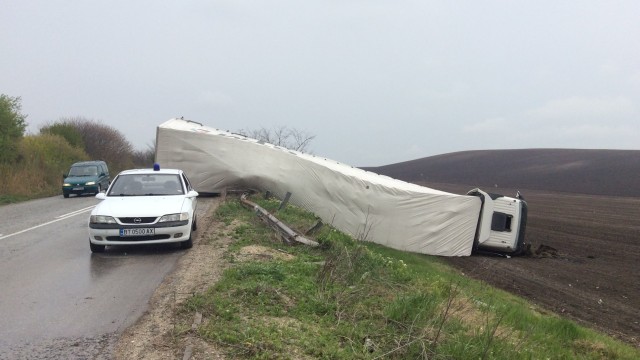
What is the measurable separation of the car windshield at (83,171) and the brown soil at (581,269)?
19.7 metres

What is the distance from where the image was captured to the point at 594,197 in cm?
4012

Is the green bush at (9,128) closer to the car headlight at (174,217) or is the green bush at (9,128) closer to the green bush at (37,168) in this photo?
the green bush at (37,168)

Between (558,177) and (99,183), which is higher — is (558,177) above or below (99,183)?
above

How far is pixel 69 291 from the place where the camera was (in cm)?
785

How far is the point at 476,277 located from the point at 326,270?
8.20 m

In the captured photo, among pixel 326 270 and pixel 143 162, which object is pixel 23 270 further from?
pixel 143 162

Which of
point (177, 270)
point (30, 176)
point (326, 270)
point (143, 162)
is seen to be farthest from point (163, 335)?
point (143, 162)

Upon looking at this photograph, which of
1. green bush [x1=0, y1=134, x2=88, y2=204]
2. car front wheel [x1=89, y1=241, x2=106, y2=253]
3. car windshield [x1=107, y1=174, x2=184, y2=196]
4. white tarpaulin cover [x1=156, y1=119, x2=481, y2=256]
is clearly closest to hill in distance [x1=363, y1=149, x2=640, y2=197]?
white tarpaulin cover [x1=156, y1=119, x2=481, y2=256]

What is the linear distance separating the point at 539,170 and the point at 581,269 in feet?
136

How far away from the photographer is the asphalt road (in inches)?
221

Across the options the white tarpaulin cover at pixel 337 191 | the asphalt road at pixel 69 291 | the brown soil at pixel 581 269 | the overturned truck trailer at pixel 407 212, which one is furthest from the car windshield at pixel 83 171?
the brown soil at pixel 581 269

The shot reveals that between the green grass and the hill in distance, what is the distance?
36.6m

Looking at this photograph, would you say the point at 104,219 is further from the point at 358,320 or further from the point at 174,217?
the point at 358,320

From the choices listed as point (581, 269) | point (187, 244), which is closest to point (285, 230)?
point (187, 244)
